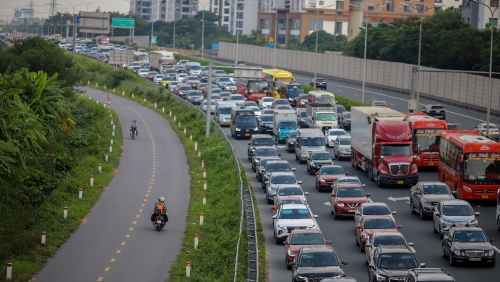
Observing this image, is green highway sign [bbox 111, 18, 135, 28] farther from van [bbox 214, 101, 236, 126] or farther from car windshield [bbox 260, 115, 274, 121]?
car windshield [bbox 260, 115, 274, 121]

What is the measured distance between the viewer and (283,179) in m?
43.0

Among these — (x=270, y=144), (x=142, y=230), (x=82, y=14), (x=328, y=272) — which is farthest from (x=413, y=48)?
(x=328, y=272)

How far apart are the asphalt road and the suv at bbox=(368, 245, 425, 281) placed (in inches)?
282

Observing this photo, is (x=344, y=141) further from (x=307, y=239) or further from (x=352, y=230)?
(x=307, y=239)

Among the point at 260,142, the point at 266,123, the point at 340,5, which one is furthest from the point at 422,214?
the point at 340,5

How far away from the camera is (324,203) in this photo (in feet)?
140

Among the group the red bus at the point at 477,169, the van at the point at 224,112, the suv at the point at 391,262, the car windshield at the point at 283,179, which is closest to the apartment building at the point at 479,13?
the van at the point at 224,112

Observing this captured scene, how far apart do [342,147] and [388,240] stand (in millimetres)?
26718

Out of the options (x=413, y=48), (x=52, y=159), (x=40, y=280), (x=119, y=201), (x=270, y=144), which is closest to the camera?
(x=40, y=280)

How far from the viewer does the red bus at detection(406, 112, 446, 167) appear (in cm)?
4969

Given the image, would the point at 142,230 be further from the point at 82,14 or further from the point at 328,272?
the point at 82,14

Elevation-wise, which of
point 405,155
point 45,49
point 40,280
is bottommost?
point 40,280

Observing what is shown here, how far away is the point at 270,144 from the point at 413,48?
207 feet

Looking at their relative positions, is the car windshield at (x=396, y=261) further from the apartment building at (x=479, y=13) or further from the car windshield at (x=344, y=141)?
the apartment building at (x=479, y=13)
